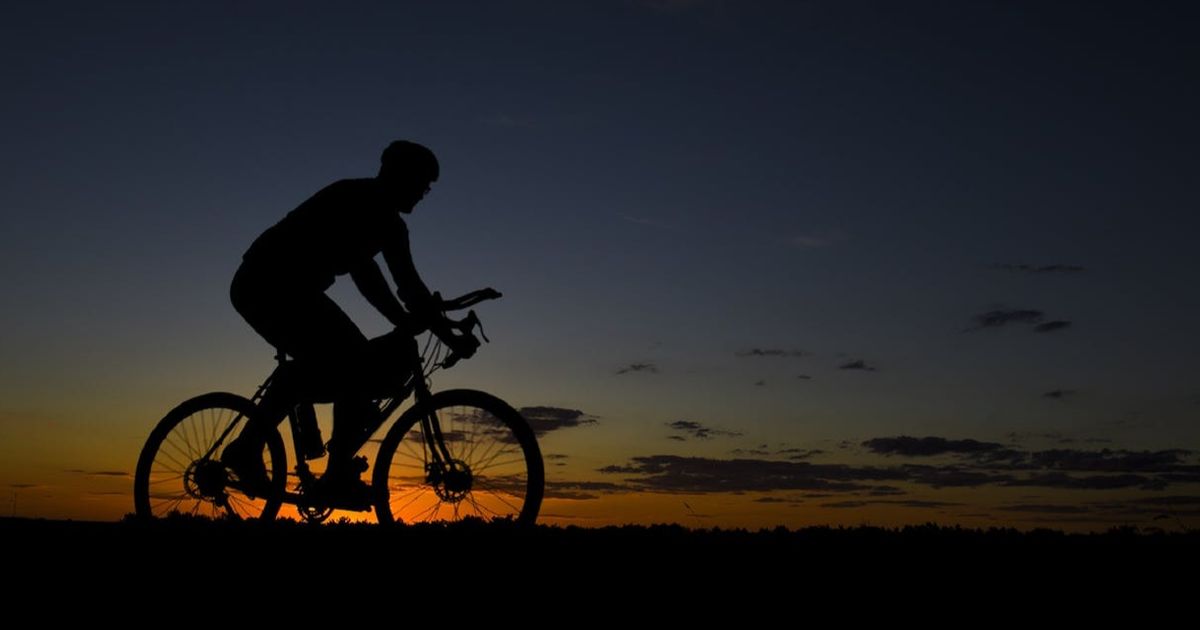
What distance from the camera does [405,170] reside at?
9.38m

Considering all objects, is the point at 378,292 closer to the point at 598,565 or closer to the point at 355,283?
the point at 355,283

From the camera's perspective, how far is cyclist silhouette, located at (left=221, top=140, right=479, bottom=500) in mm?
9406

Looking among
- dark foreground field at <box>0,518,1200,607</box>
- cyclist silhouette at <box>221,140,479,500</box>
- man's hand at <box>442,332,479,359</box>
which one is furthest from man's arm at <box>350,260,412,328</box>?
dark foreground field at <box>0,518,1200,607</box>

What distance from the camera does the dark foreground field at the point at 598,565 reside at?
256 inches

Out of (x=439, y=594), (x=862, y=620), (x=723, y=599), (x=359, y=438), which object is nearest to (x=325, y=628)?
(x=439, y=594)

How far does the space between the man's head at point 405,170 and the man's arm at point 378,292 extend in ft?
1.98

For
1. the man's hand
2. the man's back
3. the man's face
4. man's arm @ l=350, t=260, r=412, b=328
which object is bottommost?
the man's hand

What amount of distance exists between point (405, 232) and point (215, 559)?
3.18 m

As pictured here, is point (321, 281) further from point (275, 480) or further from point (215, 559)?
point (215, 559)

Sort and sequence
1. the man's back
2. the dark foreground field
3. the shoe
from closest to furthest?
the dark foreground field, the man's back, the shoe

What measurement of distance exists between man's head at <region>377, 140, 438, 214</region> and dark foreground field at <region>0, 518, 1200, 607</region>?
2663 mm

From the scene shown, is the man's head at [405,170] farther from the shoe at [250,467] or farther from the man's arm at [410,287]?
the shoe at [250,467]

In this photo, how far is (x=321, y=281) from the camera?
378 inches

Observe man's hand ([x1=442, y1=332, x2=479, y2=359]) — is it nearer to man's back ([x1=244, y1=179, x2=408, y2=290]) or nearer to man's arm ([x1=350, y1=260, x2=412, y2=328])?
man's arm ([x1=350, y1=260, x2=412, y2=328])
